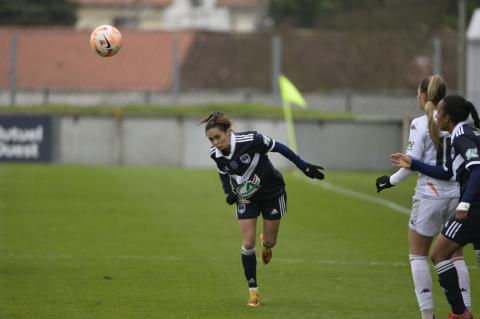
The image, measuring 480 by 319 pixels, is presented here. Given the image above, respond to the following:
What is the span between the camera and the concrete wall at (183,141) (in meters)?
28.4

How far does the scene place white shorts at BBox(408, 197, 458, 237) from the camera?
30.1 ft

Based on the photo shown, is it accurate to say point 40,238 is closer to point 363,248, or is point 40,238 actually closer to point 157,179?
point 363,248

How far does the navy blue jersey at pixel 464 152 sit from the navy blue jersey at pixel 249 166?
218 centimetres

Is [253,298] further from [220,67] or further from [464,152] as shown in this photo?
[220,67]

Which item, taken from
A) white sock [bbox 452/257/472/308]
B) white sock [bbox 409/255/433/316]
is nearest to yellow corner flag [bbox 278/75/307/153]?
white sock [bbox 452/257/472/308]

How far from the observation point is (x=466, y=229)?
8656 millimetres

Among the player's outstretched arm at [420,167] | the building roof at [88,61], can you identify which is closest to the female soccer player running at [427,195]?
the player's outstretched arm at [420,167]

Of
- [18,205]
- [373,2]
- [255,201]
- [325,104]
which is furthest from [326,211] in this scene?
[373,2]

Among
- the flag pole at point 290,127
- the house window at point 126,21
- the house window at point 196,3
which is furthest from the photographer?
the house window at point 196,3

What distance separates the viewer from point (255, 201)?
10586mm

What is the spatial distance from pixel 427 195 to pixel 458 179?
423 millimetres

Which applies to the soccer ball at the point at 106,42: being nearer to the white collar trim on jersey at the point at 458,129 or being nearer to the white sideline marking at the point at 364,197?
the white collar trim on jersey at the point at 458,129

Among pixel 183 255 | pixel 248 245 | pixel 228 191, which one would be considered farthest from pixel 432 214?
pixel 183 255

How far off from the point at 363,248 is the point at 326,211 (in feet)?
15.0
